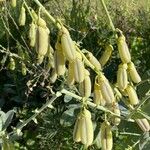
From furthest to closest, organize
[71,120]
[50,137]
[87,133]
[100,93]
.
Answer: [50,137]
[71,120]
[100,93]
[87,133]

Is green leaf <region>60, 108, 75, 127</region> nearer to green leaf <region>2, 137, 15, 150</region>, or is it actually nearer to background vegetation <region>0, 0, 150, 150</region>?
background vegetation <region>0, 0, 150, 150</region>

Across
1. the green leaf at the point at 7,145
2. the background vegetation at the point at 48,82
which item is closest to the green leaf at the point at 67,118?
the background vegetation at the point at 48,82

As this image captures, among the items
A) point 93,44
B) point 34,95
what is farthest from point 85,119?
point 93,44

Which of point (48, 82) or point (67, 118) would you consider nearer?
point (67, 118)

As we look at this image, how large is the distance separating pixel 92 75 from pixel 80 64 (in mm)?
2565

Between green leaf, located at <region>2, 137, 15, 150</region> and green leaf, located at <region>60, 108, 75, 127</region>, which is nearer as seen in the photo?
green leaf, located at <region>2, 137, 15, 150</region>

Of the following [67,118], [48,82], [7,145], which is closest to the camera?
[7,145]

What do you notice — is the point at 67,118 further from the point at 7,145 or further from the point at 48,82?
the point at 7,145

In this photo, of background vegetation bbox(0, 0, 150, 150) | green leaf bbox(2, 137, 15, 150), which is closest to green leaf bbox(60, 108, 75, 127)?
background vegetation bbox(0, 0, 150, 150)

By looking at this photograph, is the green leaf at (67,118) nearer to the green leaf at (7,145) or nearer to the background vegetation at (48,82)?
the background vegetation at (48,82)

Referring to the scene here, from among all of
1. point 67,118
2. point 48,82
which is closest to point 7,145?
point 67,118

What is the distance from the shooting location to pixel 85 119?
1627 millimetres

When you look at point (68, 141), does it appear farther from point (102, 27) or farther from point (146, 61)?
point (102, 27)

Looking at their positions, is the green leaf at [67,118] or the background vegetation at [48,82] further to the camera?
the background vegetation at [48,82]
